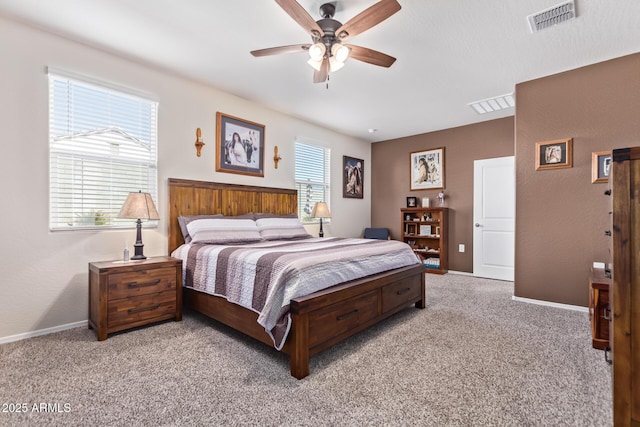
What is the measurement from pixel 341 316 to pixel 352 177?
4.21 metres

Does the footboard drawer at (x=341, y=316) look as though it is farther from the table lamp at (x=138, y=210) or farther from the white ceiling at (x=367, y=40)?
the white ceiling at (x=367, y=40)

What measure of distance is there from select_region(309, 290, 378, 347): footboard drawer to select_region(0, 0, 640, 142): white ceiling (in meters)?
2.29

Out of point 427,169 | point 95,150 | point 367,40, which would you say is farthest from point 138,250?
point 427,169

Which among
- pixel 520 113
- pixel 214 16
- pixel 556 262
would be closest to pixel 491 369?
pixel 556 262

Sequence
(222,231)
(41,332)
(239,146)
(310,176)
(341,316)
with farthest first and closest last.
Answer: (310,176), (239,146), (222,231), (41,332), (341,316)

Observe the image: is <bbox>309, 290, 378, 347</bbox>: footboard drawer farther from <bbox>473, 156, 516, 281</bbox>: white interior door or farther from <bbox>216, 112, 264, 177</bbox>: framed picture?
<bbox>473, 156, 516, 281</bbox>: white interior door

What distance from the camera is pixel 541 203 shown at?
3.55 m

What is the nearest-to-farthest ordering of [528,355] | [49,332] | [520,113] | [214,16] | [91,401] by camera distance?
[91,401] < [528,355] < [214,16] < [49,332] < [520,113]

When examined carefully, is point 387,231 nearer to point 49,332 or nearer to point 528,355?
point 528,355

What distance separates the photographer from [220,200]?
155 inches

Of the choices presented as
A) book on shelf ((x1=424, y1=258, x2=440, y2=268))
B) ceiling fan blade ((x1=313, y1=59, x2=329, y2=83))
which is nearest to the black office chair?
book on shelf ((x1=424, y1=258, x2=440, y2=268))

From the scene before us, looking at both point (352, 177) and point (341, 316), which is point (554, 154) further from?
point (352, 177)

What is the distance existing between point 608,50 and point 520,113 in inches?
35.8

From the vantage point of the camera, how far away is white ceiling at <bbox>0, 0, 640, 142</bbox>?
2.35 m
